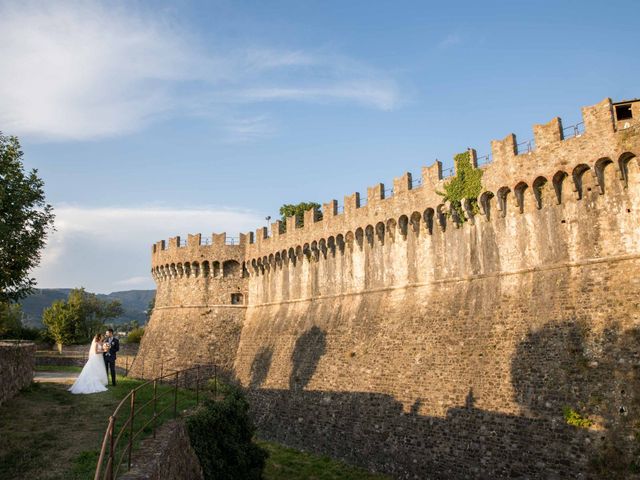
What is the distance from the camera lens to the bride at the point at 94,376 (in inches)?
825

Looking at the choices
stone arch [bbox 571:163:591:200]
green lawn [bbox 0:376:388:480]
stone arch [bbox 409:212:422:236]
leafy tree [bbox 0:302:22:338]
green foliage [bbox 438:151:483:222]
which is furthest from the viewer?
leafy tree [bbox 0:302:22:338]

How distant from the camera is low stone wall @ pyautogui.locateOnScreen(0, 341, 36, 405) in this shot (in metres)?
17.9

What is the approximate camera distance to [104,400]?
19.1 meters

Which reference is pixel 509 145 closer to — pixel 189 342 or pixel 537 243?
pixel 537 243

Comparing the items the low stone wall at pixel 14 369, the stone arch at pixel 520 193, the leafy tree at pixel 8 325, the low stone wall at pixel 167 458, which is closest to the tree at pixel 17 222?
the low stone wall at pixel 14 369

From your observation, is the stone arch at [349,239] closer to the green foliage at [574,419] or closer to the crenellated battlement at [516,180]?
the crenellated battlement at [516,180]

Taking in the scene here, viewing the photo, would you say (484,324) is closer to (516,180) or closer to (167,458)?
(516,180)

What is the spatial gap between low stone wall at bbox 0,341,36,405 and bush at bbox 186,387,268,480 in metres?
6.65

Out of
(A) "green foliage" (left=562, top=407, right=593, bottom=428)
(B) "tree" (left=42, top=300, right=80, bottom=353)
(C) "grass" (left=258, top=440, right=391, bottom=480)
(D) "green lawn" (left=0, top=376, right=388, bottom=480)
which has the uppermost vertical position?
(B) "tree" (left=42, top=300, right=80, bottom=353)

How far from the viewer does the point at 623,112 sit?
19.1 meters

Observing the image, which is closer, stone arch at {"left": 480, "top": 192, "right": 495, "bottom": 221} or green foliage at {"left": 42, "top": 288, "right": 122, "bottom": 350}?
stone arch at {"left": 480, "top": 192, "right": 495, "bottom": 221}

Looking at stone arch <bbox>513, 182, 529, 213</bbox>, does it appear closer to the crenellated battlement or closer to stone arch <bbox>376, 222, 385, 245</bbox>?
the crenellated battlement

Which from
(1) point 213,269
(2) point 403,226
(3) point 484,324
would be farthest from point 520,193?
(1) point 213,269

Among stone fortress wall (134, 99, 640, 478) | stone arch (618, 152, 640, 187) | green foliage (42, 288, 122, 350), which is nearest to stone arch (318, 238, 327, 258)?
stone fortress wall (134, 99, 640, 478)
